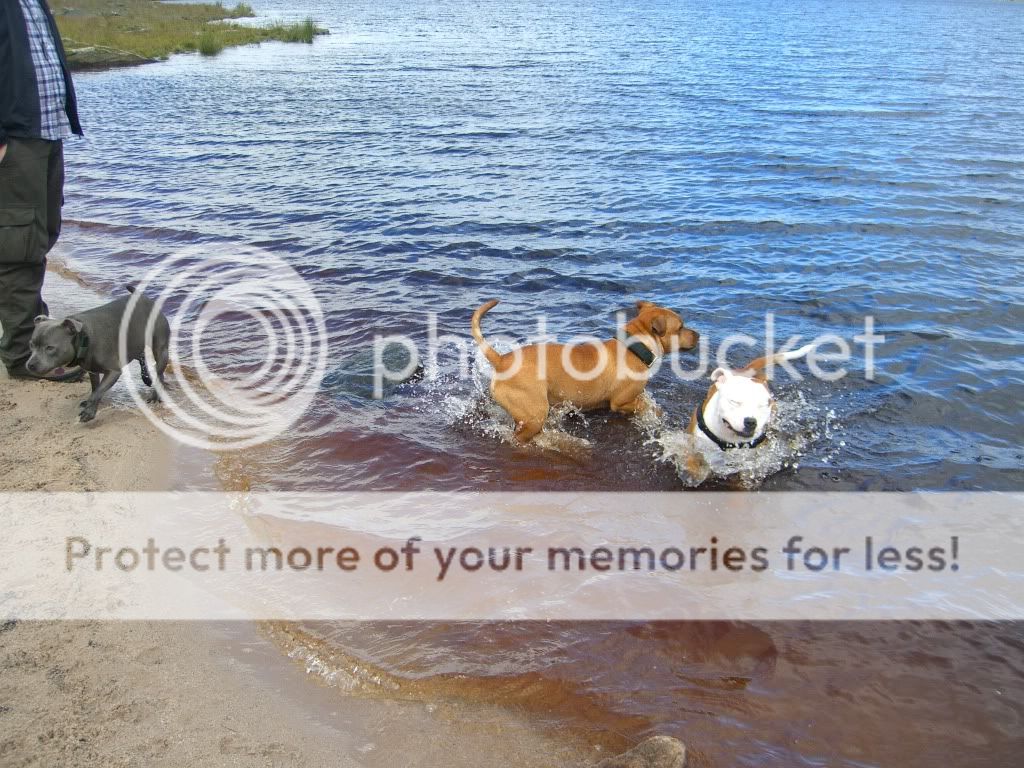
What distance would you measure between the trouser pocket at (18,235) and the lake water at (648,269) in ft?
8.04

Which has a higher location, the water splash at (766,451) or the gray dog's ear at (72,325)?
the gray dog's ear at (72,325)

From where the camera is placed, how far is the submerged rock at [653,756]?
3.25m

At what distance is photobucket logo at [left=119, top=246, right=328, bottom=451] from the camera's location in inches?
257

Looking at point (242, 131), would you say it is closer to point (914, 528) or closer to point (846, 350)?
point (846, 350)

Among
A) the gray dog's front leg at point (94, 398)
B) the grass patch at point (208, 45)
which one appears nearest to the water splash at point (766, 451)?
the gray dog's front leg at point (94, 398)

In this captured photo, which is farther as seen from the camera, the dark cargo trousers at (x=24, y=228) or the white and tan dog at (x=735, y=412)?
the dark cargo trousers at (x=24, y=228)

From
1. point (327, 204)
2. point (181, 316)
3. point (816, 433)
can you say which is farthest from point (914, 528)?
point (327, 204)

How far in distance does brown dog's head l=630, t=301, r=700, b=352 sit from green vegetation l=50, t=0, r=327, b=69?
32239mm

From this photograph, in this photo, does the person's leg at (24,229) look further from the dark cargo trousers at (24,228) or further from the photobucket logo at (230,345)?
the photobucket logo at (230,345)

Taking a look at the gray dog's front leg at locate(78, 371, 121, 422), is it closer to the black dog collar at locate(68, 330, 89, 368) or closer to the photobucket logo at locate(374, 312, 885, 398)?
the black dog collar at locate(68, 330, 89, 368)

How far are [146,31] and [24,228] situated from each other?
133 feet

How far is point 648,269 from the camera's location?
10211 millimetres

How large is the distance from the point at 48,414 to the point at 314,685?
3789mm

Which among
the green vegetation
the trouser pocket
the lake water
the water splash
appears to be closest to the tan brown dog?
the lake water
